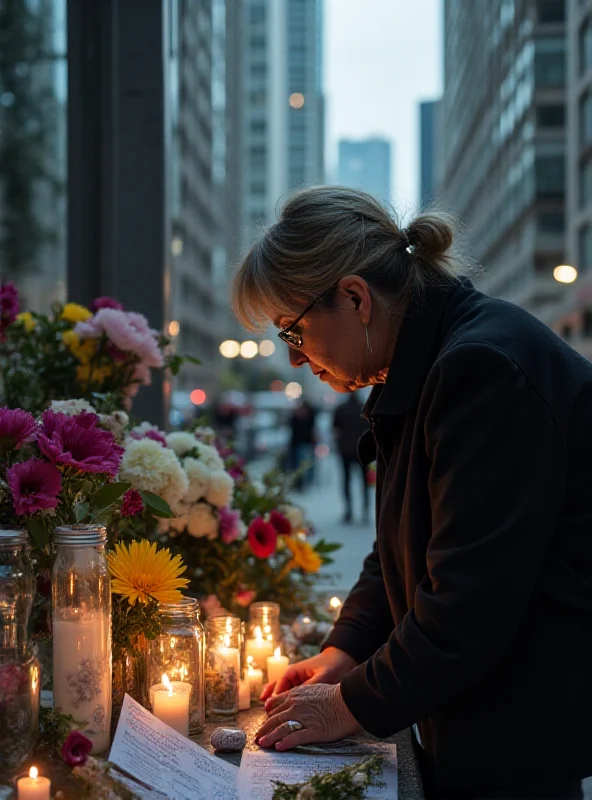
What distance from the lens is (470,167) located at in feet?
306

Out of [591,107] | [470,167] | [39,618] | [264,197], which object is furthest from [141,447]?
[264,197]

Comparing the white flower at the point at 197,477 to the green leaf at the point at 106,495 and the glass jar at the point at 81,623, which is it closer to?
the green leaf at the point at 106,495

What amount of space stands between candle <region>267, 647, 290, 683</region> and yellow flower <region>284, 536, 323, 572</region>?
67 centimetres

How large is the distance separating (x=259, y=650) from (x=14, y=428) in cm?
103

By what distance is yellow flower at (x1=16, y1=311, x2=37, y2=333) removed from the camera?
324 centimetres

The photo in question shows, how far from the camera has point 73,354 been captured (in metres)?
3.20

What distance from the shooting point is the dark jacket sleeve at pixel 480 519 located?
164cm

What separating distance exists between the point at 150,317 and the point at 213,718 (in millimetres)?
2611

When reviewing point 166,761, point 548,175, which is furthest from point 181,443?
point 548,175

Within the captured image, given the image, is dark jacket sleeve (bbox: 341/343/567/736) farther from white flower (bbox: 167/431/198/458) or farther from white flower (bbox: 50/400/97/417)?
white flower (bbox: 167/431/198/458)

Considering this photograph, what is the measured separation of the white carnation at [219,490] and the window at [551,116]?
2454 inches

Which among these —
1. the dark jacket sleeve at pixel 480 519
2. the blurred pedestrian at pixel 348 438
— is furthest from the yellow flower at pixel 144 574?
the blurred pedestrian at pixel 348 438

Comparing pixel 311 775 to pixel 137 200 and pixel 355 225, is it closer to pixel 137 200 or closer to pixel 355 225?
pixel 355 225

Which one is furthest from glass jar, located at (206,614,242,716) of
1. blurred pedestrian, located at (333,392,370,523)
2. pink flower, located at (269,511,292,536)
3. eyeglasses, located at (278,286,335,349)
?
blurred pedestrian, located at (333,392,370,523)
